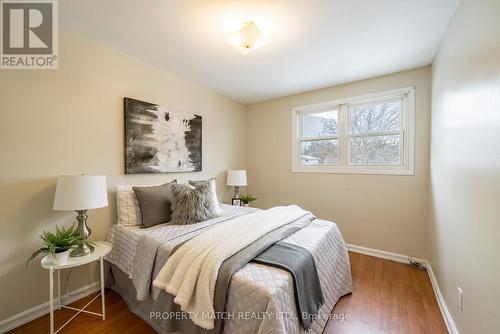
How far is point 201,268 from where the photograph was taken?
1.31 m

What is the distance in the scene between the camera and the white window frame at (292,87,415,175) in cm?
266

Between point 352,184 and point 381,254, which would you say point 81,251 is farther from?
point 381,254

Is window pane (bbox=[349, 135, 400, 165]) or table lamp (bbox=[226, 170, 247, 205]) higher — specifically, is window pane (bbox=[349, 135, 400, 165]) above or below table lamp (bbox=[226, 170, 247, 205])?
above

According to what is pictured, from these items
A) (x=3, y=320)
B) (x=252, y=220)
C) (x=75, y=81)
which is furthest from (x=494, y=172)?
(x=3, y=320)

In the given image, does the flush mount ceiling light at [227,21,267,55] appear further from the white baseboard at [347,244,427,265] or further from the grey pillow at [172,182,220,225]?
the white baseboard at [347,244,427,265]

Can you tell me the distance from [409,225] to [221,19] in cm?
313

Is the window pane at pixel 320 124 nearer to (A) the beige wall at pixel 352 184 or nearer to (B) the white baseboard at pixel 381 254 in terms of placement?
(A) the beige wall at pixel 352 184

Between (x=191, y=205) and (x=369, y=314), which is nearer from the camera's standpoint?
(x=369, y=314)

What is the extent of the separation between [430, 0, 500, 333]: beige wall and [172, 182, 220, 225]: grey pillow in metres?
2.04

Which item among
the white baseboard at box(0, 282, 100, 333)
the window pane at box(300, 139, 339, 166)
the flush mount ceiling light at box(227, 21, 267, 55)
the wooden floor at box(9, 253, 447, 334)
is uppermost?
the flush mount ceiling light at box(227, 21, 267, 55)

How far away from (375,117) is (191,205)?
2724 mm

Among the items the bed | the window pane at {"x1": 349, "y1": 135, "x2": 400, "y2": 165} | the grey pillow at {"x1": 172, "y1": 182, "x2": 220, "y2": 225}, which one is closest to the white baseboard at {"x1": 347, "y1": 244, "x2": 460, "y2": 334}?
the bed

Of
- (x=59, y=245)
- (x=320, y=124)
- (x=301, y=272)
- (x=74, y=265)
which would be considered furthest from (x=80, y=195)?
(x=320, y=124)

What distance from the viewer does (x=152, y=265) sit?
5.27 feet
